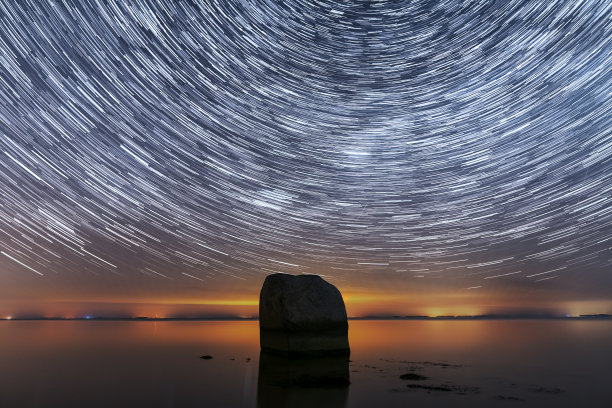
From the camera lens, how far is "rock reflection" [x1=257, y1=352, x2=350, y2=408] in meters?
9.12

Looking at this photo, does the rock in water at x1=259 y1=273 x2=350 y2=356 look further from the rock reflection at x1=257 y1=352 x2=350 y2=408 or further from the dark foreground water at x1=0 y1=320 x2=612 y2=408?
the dark foreground water at x1=0 y1=320 x2=612 y2=408

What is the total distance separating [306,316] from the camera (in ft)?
52.9

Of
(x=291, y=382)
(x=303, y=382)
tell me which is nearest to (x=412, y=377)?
(x=303, y=382)

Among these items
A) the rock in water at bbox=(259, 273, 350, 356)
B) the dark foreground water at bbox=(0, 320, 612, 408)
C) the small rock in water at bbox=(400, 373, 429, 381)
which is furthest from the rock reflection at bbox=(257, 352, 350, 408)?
the small rock in water at bbox=(400, 373, 429, 381)

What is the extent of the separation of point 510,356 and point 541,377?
6.54m

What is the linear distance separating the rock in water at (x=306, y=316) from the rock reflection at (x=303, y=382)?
50 cm

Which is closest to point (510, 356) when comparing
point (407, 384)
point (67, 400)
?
point (407, 384)

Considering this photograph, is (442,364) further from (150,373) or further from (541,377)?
(150,373)

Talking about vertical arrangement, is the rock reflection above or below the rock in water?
below

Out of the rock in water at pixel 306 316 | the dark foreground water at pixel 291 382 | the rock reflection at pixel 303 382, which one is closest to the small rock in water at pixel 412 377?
the dark foreground water at pixel 291 382

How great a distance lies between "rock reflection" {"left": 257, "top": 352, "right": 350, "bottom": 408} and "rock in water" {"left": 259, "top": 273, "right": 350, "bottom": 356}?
502 millimetres

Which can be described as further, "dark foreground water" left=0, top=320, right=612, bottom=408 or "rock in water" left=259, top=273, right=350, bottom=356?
"rock in water" left=259, top=273, right=350, bottom=356

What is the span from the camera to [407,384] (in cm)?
1141

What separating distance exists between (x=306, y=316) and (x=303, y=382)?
16.7ft
